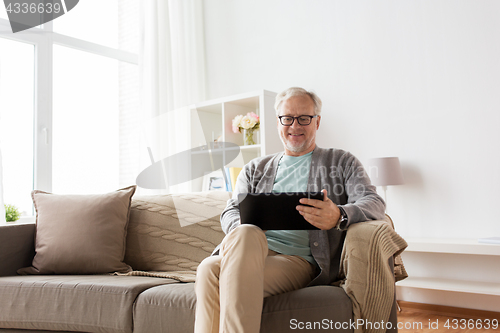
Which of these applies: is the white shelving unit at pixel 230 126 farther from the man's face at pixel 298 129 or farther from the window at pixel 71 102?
the man's face at pixel 298 129

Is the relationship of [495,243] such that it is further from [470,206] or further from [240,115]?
[240,115]

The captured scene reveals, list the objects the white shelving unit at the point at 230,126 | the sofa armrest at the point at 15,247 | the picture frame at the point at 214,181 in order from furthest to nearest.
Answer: the picture frame at the point at 214,181, the white shelving unit at the point at 230,126, the sofa armrest at the point at 15,247

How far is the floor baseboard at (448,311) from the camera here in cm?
271

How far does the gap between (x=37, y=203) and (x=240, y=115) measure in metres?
1.68

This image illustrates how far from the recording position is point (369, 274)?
1.45 metres

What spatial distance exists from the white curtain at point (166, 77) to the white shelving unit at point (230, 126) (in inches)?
4.2

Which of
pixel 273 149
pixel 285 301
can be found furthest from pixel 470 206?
pixel 285 301

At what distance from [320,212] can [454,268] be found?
1.76 m

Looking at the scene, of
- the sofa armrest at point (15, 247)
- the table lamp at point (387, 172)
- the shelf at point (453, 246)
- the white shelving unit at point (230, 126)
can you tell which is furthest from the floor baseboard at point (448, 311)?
the sofa armrest at point (15, 247)

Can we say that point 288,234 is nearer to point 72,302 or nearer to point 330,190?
point 330,190

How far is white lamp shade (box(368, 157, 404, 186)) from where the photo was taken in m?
2.86

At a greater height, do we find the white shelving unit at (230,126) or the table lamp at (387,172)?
the white shelving unit at (230,126)

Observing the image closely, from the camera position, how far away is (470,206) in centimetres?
278

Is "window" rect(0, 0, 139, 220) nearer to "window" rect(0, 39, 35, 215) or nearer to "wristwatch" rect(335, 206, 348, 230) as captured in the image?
"window" rect(0, 39, 35, 215)
